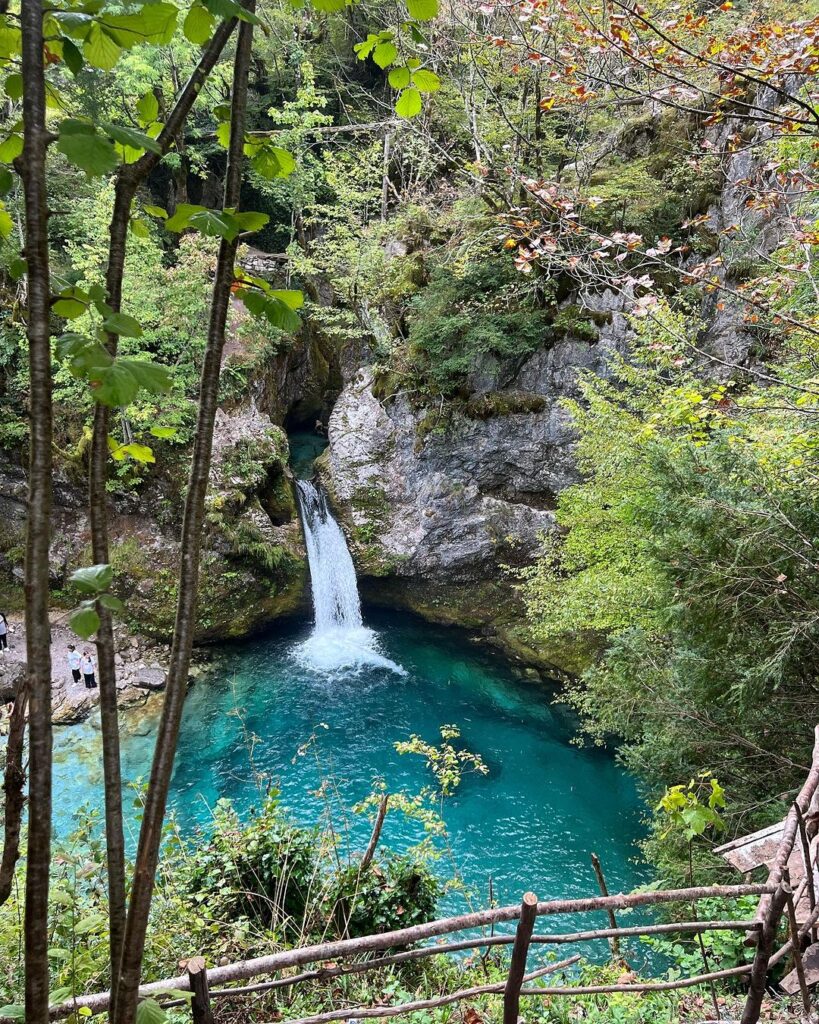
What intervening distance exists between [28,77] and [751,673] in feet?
20.2

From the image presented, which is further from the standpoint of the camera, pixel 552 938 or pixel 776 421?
pixel 776 421

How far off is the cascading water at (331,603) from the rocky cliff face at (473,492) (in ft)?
1.24

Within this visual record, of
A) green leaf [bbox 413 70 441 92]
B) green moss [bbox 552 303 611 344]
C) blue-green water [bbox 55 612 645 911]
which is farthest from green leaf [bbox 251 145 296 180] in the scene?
green moss [bbox 552 303 611 344]

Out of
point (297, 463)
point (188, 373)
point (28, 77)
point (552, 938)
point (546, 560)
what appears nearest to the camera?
point (28, 77)

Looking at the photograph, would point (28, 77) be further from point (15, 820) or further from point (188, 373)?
point (188, 373)

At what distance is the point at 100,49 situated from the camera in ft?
3.12

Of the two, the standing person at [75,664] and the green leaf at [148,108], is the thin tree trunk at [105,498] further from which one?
→ the standing person at [75,664]

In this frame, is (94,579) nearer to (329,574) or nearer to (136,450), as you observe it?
(136,450)

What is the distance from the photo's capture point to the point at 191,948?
141 inches

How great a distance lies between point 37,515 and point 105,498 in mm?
138

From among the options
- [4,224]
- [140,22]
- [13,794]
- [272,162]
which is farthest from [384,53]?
[13,794]

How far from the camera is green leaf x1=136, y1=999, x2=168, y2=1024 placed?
3.18 ft

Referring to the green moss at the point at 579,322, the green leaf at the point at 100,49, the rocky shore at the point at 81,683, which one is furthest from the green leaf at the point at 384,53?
the green moss at the point at 579,322

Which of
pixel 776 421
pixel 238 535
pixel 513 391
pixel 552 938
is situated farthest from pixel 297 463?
pixel 552 938
